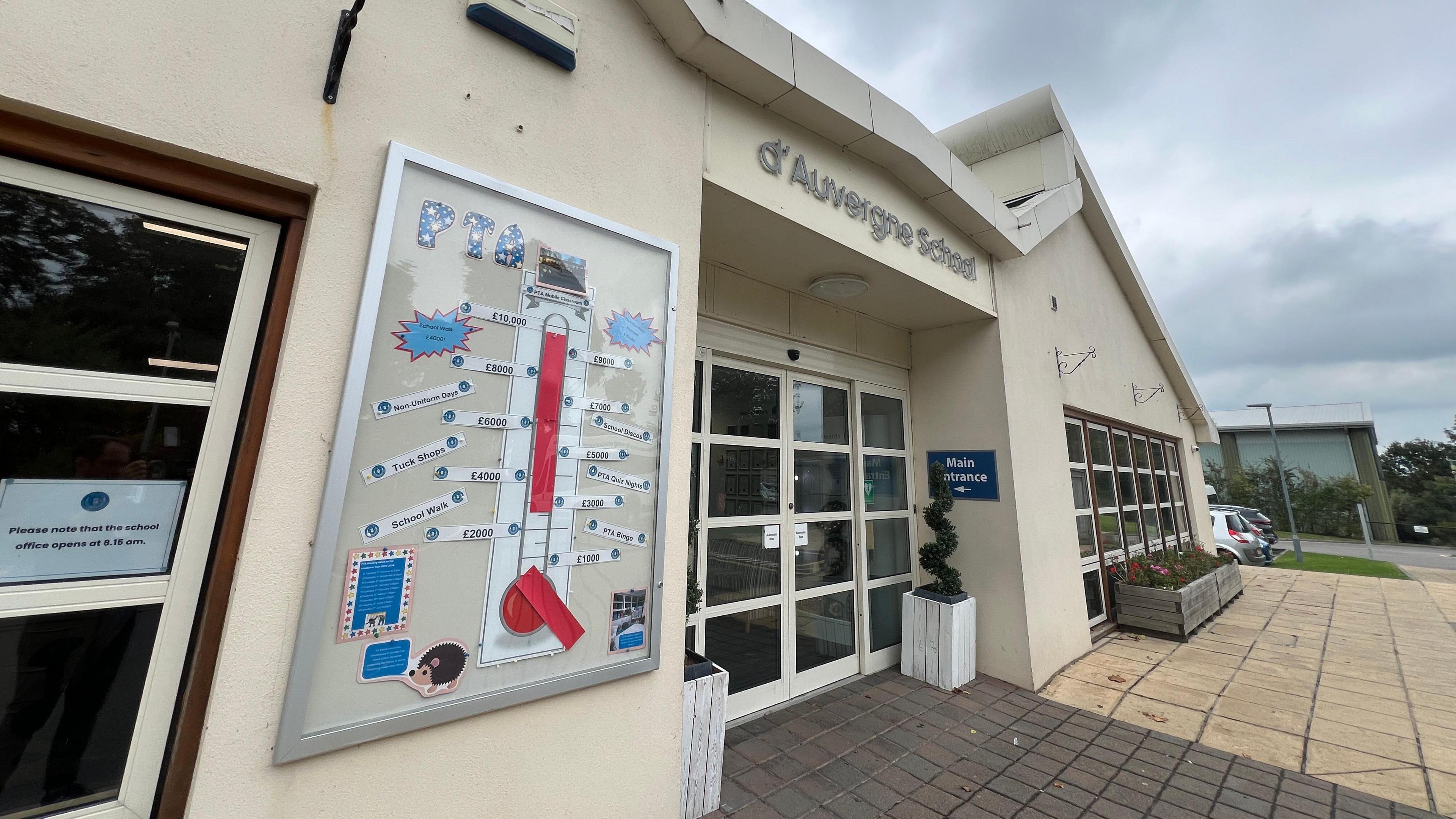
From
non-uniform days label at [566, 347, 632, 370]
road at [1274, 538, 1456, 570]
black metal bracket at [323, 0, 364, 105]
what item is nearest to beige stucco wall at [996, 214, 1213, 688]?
non-uniform days label at [566, 347, 632, 370]

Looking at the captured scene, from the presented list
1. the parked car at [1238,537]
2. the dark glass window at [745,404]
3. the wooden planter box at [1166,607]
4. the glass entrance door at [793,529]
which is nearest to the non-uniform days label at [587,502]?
the glass entrance door at [793,529]

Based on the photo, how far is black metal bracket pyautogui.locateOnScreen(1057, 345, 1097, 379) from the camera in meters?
5.51

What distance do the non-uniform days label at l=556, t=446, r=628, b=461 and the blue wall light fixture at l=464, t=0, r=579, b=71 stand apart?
1.59 m

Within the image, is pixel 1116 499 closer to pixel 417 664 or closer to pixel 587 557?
pixel 587 557

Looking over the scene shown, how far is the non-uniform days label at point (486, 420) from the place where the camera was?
1.67 meters

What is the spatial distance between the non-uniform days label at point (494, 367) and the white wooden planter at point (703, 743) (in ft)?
5.39

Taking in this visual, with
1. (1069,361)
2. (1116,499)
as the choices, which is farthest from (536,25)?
(1116,499)

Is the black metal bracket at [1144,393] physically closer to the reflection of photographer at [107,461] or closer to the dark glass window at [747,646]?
the dark glass window at [747,646]

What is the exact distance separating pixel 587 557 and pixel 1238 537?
1607cm

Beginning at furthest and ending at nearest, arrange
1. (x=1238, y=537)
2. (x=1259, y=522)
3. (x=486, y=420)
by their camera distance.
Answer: (x=1259, y=522)
(x=1238, y=537)
(x=486, y=420)

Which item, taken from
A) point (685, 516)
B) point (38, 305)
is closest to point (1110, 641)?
point (685, 516)

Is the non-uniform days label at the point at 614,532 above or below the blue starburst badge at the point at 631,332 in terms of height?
below

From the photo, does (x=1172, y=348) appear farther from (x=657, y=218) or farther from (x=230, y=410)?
(x=230, y=410)

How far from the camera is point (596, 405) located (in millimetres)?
1990
